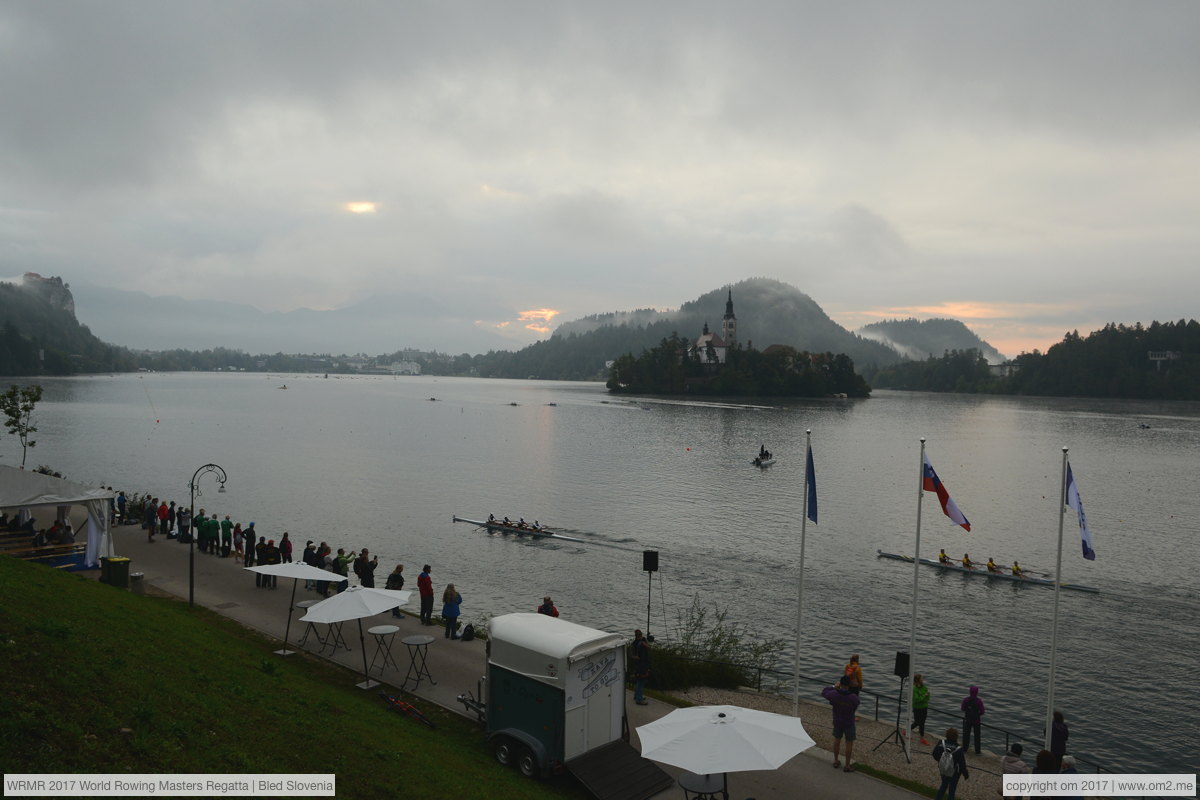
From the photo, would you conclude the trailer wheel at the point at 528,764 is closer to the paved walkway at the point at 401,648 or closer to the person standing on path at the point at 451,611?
the paved walkway at the point at 401,648

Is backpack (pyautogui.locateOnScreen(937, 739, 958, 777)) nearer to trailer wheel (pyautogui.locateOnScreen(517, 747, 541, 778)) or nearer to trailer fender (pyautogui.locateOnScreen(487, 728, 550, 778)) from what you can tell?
trailer fender (pyautogui.locateOnScreen(487, 728, 550, 778))

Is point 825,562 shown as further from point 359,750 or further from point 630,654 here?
point 359,750

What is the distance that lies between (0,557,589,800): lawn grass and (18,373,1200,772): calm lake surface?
1366 centimetres

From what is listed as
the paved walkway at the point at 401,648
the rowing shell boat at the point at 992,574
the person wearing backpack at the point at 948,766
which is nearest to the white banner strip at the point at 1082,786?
the person wearing backpack at the point at 948,766

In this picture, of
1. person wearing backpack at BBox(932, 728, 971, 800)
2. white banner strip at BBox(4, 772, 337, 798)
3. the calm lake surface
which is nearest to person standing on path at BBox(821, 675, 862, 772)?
person wearing backpack at BBox(932, 728, 971, 800)

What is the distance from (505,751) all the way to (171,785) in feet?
20.7

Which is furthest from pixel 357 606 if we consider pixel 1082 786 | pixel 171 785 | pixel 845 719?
pixel 1082 786

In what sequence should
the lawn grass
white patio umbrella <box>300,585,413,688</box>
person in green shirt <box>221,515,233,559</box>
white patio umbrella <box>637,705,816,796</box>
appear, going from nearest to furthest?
the lawn grass < white patio umbrella <box>637,705,816,796</box> < white patio umbrella <box>300,585,413,688</box> < person in green shirt <box>221,515,233,559</box>

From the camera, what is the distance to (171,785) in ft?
26.1

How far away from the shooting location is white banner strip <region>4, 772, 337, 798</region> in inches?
279

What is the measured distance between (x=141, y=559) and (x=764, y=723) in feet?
87.2

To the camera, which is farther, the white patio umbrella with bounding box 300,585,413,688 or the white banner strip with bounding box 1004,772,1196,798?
the white patio umbrella with bounding box 300,585,413,688

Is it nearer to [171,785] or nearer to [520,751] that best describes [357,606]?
[520,751]

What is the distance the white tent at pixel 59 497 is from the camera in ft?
72.9
